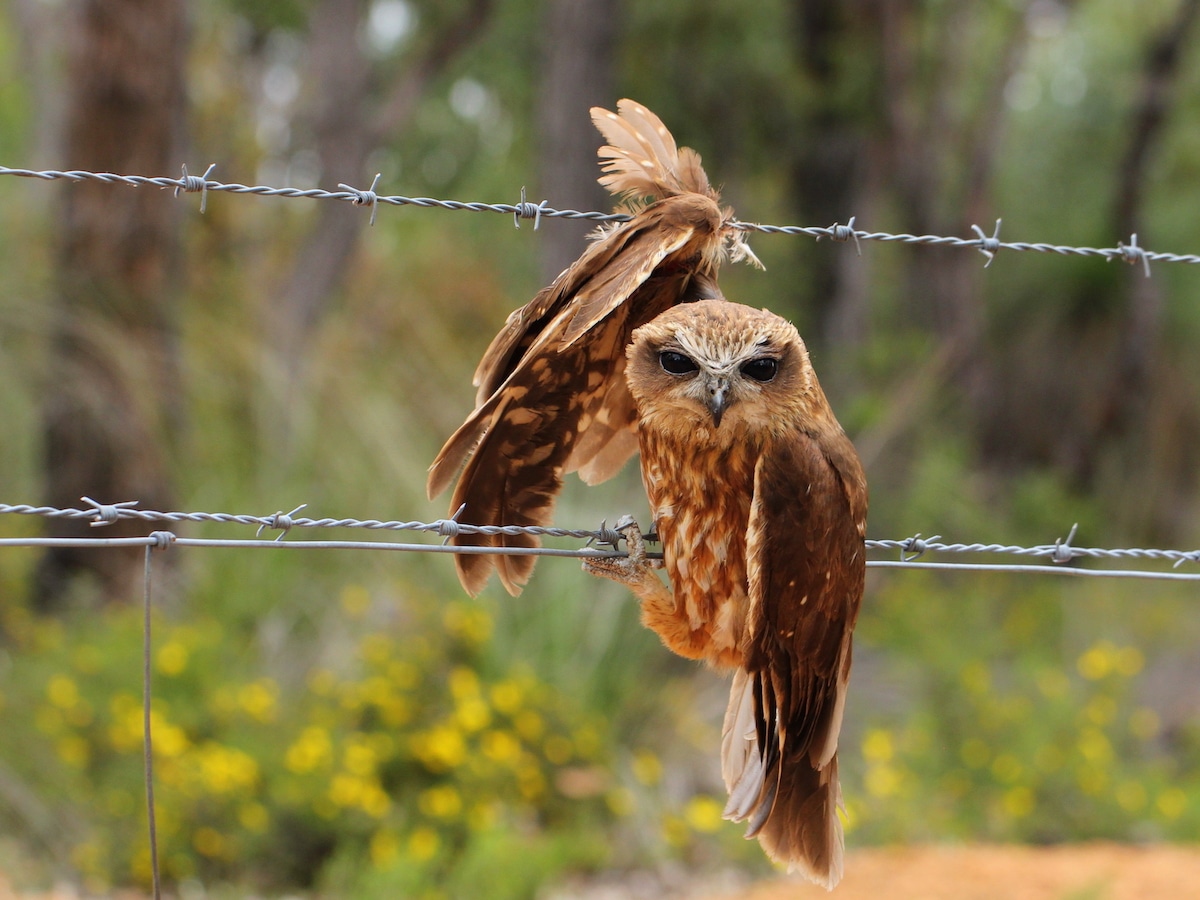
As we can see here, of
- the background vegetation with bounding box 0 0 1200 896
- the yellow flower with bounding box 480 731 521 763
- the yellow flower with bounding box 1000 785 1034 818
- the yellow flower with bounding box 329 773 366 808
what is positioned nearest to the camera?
the yellow flower with bounding box 329 773 366 808

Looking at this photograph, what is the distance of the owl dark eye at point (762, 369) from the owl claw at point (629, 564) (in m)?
0.43

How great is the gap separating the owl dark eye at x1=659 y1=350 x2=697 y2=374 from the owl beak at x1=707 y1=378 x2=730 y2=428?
0.05m

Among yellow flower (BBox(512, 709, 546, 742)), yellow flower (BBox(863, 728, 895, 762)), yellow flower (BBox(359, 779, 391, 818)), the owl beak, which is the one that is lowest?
yellow flower (BBox(359, 779, 391, 818))

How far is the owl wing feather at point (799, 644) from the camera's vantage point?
2.26 metres

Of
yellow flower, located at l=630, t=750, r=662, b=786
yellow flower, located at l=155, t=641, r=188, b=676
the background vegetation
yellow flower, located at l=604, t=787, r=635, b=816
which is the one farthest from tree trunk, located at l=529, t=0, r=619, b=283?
yellow flower, located at l=604, t=787, r=635, b=816

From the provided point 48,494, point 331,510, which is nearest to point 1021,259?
point 331,510

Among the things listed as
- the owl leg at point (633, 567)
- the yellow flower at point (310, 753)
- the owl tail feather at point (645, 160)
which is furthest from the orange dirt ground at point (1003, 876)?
the owl tail feather at point (645, 160)

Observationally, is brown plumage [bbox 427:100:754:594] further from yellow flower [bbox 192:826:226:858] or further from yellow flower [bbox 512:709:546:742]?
yellow flower [bbox 192:826:226:858]

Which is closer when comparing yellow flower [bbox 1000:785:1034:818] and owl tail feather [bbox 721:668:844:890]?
owl tail feather [bbox 721:668:844:890]

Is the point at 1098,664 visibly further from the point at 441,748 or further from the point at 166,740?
the point at 166,740

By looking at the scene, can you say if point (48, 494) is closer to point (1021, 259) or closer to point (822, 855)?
point (822, 855)

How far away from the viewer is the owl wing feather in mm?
2260

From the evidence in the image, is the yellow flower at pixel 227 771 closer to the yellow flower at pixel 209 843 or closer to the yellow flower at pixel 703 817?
the yellow flower at pixel 209 843

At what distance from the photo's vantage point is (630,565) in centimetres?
257
